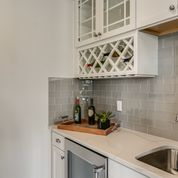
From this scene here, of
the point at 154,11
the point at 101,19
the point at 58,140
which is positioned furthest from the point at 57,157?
the point at 154,11

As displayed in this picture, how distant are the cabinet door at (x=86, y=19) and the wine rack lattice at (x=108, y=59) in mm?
153

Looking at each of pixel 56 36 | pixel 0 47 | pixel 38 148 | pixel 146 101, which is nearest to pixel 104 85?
pixel 146 101

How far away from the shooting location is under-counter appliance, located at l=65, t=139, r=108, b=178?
1365 millimetres

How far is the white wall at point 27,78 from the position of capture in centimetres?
180

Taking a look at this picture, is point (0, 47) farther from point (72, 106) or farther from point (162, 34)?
point (162, 34)

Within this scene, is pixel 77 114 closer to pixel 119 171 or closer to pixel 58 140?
pixel 58 140

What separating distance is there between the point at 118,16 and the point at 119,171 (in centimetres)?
123

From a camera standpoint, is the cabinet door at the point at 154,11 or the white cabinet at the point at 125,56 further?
the white cabinet at the point at 125,56

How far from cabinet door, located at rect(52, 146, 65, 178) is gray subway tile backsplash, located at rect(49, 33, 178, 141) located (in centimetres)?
37

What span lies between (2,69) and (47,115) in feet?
2.09

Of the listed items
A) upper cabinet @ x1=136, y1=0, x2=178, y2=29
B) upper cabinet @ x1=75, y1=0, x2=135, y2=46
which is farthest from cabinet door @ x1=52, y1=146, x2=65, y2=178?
upper cabinet @ x1=136, y1=0, x2=178, y2=29

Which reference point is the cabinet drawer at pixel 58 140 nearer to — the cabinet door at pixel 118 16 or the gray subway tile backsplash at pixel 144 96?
the gray subway tile backsplash at pixel 144 96

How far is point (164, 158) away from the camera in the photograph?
144 centimetres

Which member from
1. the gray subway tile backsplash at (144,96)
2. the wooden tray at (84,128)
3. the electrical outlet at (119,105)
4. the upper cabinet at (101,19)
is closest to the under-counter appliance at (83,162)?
the wooden tray at (84,128)
